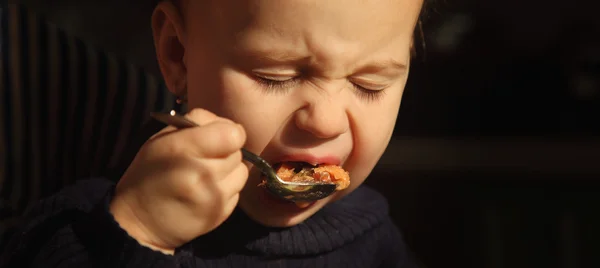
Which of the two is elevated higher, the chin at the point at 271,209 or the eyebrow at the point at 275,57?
the eyebrow at the point at 275,57

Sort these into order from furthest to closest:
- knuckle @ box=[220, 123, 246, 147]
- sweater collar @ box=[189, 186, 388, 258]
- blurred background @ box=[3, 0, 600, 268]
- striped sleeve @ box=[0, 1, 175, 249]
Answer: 1. blurred background @ box=[3, 0, 600, 268]
2. striped sleeve @ box=[0, 1, 175, 249]
3. sweater collar @ box=[189, 186, 388, 258]
4. knuckle @ box=[220, 123, 246, 147]

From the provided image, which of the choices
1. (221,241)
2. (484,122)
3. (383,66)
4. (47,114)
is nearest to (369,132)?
(383,66)

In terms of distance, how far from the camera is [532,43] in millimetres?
1135

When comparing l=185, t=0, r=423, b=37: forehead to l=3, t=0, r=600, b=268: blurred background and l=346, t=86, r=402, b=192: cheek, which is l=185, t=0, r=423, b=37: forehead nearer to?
l=346, t=86, r=402, b=192: cheek

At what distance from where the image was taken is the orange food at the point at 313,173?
0.49 meters

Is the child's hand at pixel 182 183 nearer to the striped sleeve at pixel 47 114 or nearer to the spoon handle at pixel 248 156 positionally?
the spoon handle at pixel 248 156

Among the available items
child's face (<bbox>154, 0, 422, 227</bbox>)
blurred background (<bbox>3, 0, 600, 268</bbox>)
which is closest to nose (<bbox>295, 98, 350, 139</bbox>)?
child's face (<bbox>154, 0, 422, 227</bbox>)

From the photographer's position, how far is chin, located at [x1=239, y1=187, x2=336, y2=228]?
0.51m

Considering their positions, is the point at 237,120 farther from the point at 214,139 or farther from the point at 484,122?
the point at 484,122

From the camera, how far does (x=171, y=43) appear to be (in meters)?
0.52

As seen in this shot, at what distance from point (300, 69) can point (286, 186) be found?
91 mm

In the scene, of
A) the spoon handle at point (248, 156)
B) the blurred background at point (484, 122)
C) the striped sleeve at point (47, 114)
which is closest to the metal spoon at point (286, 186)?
the spoon handle at point (248, 156)

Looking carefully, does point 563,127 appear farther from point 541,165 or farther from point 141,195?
point 141,195

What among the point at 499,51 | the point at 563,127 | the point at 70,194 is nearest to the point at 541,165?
the point at 563,127
